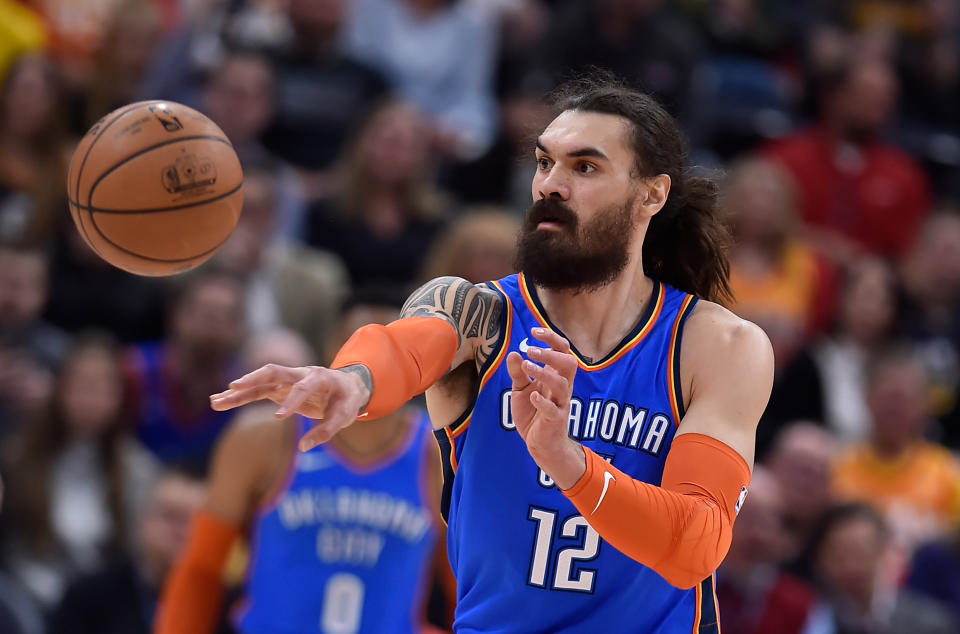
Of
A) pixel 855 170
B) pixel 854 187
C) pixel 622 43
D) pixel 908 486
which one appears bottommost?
pixel 908 486

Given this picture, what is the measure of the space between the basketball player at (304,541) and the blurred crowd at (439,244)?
0.82 meters

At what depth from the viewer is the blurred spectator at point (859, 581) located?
23.6 feet

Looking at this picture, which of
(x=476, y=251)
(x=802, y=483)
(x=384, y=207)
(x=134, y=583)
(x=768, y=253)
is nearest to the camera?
(x=134, y=583)

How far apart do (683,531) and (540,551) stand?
0.50 metres

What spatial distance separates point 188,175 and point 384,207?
4.57 metres

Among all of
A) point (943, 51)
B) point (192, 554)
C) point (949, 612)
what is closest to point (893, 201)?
point (943, 51)

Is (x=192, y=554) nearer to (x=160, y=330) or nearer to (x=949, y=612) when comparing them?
(x=160, y=330)

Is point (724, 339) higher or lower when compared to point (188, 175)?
lower

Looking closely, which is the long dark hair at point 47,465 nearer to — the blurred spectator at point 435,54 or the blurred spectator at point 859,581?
the blurred spectator at point 435,54

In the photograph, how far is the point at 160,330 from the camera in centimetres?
821

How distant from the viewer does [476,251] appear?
784 cm

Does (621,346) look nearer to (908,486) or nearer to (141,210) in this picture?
(141,210)

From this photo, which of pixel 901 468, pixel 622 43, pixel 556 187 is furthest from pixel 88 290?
pixel 901 468

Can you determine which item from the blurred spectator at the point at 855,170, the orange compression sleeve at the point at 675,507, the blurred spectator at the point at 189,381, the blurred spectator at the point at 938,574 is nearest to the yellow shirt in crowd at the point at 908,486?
the blurred spectator at the point at 938,574
